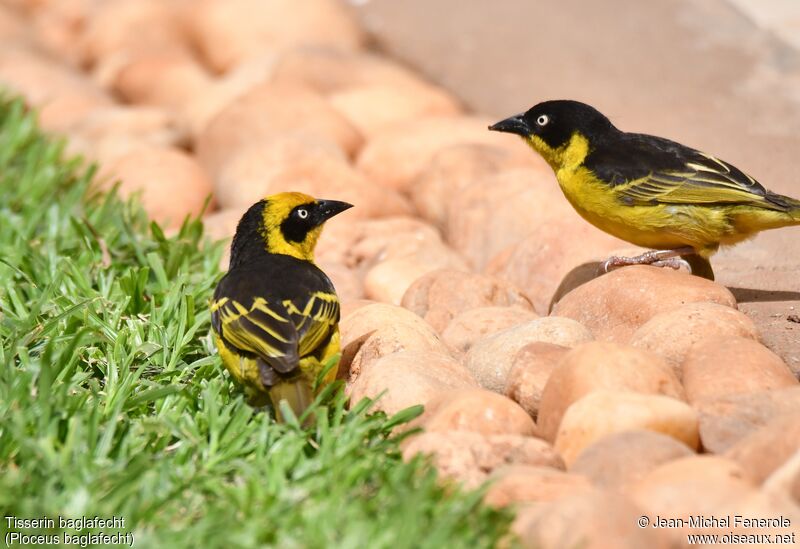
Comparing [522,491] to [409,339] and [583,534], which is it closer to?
[583,534]

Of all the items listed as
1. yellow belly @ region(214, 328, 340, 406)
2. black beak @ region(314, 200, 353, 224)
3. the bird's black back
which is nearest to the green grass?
yellow belly @ region(214, 328, 340, 406)

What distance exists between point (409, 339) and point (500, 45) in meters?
4.94

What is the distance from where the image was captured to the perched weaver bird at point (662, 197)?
468 cm

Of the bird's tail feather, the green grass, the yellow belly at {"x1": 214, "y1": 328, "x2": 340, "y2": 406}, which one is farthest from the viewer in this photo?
the yellow belly at {"x1": 214, "y1": 328, "x2": 340, "y2": 406}

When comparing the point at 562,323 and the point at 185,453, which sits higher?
the point at 562,323

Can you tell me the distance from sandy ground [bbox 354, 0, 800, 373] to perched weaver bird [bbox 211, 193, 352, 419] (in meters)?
2.07

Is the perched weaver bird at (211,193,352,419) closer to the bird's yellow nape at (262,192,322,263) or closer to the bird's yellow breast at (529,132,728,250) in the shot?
the bird's yellow nape at (262,192,322,263)

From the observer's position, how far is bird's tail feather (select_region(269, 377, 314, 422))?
374cm

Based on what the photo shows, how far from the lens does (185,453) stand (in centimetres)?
341

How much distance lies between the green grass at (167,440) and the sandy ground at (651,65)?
2487 millimetres

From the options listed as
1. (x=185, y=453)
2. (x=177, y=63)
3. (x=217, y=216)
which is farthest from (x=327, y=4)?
(x=185, y=453)

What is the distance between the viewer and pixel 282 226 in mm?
4820

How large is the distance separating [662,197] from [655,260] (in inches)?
12.1

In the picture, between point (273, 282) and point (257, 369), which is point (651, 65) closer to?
point (273, 282)
